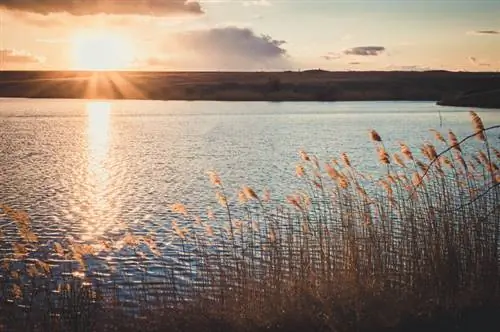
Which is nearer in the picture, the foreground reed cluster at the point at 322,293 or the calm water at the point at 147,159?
the foreground reed cluster at the point at 322,293

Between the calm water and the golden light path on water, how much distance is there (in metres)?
0.04

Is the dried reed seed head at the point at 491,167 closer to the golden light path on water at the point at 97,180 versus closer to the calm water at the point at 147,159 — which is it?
the calm water at the point at 147,159

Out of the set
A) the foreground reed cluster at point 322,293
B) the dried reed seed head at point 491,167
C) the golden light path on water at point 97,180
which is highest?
the dried reed seed head at point 491,167

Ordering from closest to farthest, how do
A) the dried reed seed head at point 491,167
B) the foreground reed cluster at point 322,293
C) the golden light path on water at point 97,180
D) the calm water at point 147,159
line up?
1. the foreground reed cluster at point 322,293
2. the dried reed seed head at point 491,167
3. the golden light path on water at point 97,180
4. the calm water at point 147,159

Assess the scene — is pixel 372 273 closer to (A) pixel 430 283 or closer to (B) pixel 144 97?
(A) pixel 430 283

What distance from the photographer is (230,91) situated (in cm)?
12081

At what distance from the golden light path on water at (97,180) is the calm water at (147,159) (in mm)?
36

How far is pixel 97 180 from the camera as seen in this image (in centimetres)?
2714

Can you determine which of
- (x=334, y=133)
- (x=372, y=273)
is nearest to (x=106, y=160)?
(x=334, y=133)

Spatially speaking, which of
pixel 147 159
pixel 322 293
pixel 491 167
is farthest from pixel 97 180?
pixel 491 167

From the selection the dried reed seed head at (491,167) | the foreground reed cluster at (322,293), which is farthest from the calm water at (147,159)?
the dried reed seed head at (491,167)

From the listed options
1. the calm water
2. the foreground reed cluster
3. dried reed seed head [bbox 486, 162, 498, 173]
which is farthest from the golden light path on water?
dried reed seed head [bbox 486, 162, 498, 173]

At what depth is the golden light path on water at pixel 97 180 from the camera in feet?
58.5

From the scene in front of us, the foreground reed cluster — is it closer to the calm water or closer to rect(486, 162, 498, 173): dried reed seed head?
rect(486, 162, 498, 173): dried reed seed head
